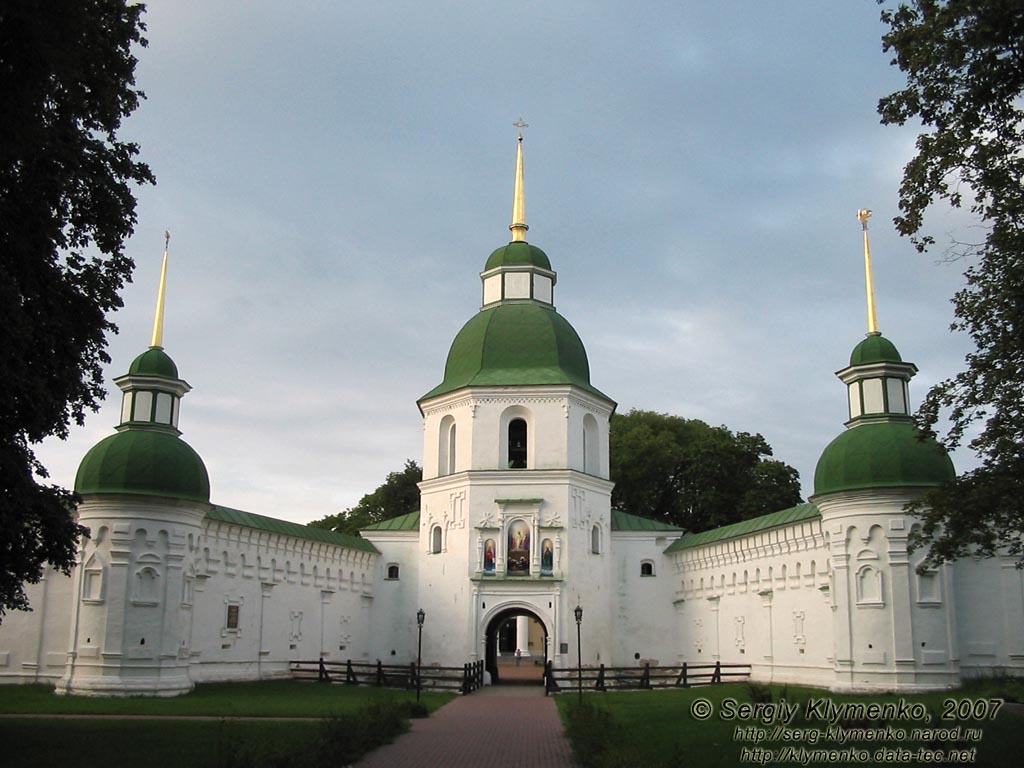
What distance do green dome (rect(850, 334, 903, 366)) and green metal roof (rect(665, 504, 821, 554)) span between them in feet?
14.9

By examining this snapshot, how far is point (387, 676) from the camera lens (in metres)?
33.0

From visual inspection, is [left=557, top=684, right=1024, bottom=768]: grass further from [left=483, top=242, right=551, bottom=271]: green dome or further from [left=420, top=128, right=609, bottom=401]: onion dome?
[left=483, top=242, right=551, bottom=271]: green dome

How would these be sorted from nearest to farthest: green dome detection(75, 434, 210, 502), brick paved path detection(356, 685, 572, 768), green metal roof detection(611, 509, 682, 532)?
brick paved path detection(356, 685, 572, 768)
green dome detection(75, 434, 210, 502)
green metal roof detection(611, 509, 682, 532)

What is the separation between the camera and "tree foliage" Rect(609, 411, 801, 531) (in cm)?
4916

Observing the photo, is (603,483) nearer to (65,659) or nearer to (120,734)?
(65,659)

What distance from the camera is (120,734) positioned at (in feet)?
58.3

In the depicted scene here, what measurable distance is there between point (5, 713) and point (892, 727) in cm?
1830

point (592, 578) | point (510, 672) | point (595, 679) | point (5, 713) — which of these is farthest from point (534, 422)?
point (5, 713)

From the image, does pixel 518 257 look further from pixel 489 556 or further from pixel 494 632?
pixel 494 632

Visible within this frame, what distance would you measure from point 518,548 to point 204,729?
19564 mm

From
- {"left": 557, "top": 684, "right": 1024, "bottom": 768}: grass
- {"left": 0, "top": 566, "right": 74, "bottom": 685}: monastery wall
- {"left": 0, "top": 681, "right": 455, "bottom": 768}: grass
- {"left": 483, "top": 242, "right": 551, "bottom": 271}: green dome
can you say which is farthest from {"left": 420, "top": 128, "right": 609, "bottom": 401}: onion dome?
{"left": 557, "top": 684, "right": 1024, "bottom": 768}: grass

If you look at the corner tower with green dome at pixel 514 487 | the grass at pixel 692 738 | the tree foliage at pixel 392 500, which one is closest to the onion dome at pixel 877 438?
the grass at pixel 692 738

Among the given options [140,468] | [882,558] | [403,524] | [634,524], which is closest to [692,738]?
[882,558]

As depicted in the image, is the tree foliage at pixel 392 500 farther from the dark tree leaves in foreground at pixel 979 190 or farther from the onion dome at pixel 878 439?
the dark tree leaves in foreground at pixel 979 190
